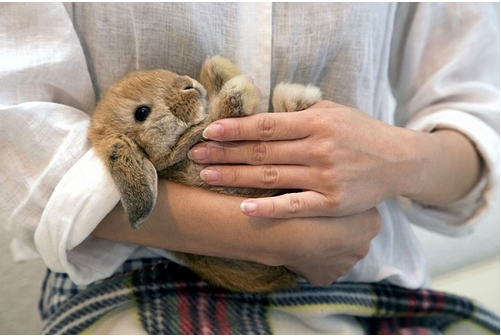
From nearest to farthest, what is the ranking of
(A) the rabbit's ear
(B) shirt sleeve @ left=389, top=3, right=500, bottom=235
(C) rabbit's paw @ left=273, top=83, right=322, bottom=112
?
(A) the rabbit's ear < (C) rabbit's paw @ left=273, top=83, right=322, bottom=112 < (B) shirt sleeve @ left=389, top=3, right=500, bottom=235

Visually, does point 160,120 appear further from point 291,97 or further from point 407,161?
point 407,161

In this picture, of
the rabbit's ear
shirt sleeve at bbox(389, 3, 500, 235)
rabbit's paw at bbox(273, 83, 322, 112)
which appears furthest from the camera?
shirt sleeve at bbox(389, 3, 500, 235)

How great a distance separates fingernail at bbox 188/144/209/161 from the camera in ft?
2.13

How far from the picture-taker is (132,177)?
60cm

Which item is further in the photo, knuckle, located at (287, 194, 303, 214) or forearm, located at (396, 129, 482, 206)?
forearm, located at (396, 129, 482, 206)

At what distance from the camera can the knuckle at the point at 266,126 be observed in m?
0.65

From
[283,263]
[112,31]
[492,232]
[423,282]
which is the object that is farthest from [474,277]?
[112,31]

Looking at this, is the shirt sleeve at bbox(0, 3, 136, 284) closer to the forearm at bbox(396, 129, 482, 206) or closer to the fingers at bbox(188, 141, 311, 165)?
the fingers at bbox(188, 141, 311, 165)

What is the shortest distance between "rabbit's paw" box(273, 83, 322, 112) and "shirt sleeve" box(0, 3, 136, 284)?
0.84 feet

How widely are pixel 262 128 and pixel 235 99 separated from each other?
0.05 meters

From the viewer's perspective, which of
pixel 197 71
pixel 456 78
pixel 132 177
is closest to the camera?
pixel 132 177

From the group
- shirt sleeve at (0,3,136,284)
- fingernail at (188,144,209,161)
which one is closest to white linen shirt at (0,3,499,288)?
shirt sleeve at (0,3,136,284)

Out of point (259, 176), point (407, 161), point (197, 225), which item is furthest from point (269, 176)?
point (407, 161)

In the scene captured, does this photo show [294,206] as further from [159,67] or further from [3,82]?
[3,82]
